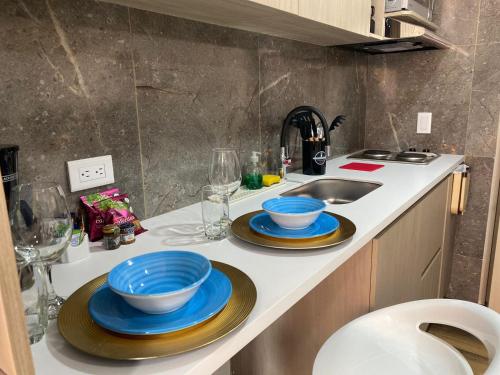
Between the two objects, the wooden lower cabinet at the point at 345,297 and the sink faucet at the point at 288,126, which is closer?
the wooden lower cabinet at the point at 345,297

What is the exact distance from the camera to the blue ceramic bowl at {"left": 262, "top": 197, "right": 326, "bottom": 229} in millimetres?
986

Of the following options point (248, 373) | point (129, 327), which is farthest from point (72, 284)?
point (248, 373)

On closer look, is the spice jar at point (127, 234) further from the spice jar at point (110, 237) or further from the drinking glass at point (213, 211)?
the drinking glass at point (213, 211)

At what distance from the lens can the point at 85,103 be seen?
102 centimetres

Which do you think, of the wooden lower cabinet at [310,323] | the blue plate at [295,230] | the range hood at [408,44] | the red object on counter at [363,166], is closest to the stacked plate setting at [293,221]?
the blue plate at [295,230]

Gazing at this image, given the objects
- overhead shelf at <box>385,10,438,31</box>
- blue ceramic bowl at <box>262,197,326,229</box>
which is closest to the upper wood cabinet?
overhead shelf at <box>385,10,438,31</box>

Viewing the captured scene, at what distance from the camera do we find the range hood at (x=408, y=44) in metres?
1.79

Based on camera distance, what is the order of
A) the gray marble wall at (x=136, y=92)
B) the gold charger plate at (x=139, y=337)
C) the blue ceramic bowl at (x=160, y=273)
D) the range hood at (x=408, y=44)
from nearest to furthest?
the gold charger plate at (x=139, y=337) → the blue ceramic bowl at (x=160, y=273) → the gray marble wall at (x=136, y=92) → the range hood at (x=408, y=44)

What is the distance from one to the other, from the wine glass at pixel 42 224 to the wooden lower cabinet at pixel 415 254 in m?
0.83

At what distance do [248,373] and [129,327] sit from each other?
3.04ft

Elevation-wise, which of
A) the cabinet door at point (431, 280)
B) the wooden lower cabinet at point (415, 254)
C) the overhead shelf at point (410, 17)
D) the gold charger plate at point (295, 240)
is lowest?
the cabinet door at point (431, 280)

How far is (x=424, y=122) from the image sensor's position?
2.28 meters

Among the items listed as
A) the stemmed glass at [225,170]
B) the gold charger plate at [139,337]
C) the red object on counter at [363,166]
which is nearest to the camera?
the gold charger plate at [139,337]

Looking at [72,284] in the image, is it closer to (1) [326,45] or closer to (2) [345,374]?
(2) [345,374]
